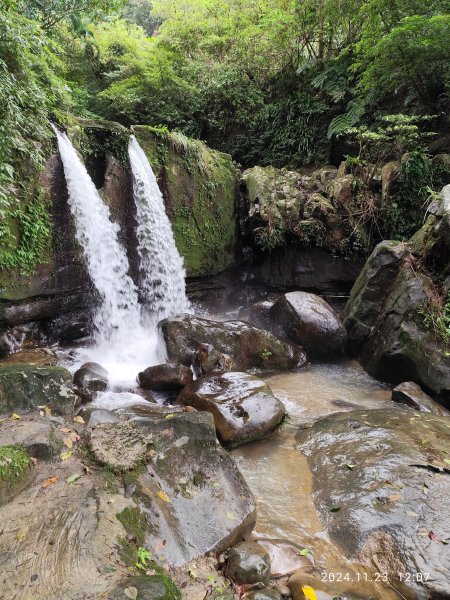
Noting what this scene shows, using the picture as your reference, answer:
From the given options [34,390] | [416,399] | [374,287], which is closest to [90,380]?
[34,390]

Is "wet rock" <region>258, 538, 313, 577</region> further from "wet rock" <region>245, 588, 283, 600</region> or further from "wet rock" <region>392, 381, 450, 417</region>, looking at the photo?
"wet rock" <region>392, 381, 450, 417</region>

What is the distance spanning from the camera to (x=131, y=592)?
192 centimetres

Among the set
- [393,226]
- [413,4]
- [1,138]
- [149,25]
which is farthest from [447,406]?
[149,25]

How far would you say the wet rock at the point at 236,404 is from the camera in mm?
4312

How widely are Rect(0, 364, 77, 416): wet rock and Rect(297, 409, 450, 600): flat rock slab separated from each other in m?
2.75

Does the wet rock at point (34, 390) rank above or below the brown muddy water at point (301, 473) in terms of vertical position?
above

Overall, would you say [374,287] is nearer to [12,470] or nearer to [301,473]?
[301,473]

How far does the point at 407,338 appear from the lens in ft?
20.4

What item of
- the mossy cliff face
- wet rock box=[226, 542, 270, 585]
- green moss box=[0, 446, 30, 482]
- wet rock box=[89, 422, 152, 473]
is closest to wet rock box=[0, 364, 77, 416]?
wet rock box=[89, 422, 152, 473]

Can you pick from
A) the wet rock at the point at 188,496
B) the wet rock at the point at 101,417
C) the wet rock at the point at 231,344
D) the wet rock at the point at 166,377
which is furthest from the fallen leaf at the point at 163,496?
the wet rock at the point at 231,344

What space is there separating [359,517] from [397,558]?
41cm

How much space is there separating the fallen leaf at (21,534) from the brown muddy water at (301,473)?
1.75 meters

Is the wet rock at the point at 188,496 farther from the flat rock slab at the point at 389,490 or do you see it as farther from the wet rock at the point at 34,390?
the wet rock at the point at 34,390

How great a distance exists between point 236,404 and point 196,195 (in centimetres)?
614
